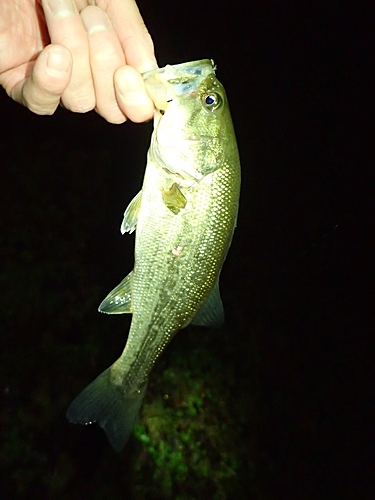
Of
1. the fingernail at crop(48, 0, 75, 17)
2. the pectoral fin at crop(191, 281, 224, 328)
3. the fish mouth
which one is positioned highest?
the fingernail at crop(48, 0, 75, 17)

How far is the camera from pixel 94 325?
383 cm

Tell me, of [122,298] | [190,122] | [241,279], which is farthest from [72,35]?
[241,279]

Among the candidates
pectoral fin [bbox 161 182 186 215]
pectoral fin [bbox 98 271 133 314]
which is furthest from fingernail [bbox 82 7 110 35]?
pectoral fin [bbox 98 271 133 314]

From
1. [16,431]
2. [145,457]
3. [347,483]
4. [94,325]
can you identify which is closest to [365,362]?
[347,483]

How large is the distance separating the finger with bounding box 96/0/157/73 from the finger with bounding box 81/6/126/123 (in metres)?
0.08

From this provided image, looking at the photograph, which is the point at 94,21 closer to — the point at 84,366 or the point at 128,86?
the point at 128,86

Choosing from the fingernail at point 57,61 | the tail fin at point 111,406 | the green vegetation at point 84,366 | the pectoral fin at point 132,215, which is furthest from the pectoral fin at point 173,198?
the green vegetation at point 84,366

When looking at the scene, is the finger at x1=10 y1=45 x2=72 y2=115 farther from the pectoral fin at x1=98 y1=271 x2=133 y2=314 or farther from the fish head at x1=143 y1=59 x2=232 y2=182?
the pectoral fin at x1=98 y1=271 x2=133 y2=314

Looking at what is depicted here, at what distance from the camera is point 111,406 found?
1688 millimetres

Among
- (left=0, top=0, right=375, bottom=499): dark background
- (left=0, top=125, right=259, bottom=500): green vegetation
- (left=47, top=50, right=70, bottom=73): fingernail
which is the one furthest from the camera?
(left=0, top=0, right=375, bottom=499): dark background

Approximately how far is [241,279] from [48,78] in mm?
4076

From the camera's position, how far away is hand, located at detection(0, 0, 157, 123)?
1.16 m

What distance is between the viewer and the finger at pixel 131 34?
1378 millimetres

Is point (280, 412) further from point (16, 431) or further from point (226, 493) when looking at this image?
point (16, 431)
